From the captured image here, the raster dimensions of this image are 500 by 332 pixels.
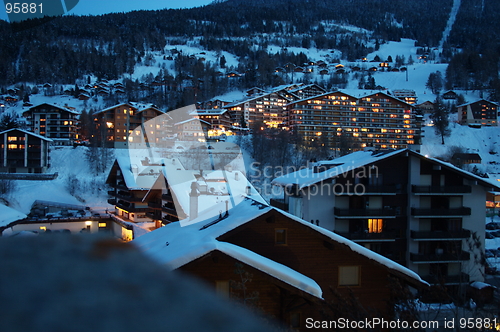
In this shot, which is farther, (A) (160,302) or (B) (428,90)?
(B) (428,90)

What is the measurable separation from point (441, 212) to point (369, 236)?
117 inches

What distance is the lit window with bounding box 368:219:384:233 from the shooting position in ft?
45.9

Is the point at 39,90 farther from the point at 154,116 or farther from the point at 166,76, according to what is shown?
the point at 154,116

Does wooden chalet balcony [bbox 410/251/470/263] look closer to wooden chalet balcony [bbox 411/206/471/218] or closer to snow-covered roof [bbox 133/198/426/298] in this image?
wooden chalet balcony [bbox 411/206/471/218]

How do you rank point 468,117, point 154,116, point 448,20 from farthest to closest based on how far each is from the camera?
point 448,20, point 468,117, point 154,116

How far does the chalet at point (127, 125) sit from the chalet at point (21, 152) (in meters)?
10.0

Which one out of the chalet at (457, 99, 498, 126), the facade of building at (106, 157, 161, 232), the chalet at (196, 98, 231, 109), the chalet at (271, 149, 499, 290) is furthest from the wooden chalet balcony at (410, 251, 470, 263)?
the chalet at (457, 99, 498, 126)

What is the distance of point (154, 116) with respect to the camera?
52062mm

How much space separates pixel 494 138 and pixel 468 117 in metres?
7.91

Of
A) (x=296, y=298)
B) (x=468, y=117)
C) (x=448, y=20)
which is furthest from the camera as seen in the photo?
(x=448, y=20)

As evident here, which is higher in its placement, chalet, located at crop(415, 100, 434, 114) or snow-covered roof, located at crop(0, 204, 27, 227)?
chalet, located at crop(415, 100, 434, 114)

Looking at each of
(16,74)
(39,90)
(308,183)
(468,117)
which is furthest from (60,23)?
(308,183)

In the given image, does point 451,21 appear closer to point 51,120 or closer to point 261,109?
point 261,109

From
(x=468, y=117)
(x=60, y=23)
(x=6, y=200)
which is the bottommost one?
(x=6, y=200)
